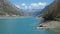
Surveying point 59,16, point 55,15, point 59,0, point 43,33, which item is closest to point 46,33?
point 43,33

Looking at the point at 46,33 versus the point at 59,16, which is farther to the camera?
the point at 59,16

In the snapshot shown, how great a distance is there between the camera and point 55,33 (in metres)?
50.5

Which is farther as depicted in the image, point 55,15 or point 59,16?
point 55,15

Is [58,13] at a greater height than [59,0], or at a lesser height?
lesser

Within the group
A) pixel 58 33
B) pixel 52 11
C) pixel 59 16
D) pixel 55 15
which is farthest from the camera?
pixel 52 11

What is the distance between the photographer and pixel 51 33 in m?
51.1

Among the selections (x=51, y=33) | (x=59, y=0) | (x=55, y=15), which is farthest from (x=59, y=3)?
(x=51, y=33)

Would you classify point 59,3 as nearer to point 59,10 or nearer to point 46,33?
point 59,10

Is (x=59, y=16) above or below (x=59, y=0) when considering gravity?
below

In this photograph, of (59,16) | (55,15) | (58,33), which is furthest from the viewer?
(55,15)

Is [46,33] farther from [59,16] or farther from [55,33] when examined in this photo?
[59,16]

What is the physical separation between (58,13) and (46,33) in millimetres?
43591

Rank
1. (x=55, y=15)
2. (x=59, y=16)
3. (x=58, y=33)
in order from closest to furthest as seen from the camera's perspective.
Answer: (x=58, y=33) < (x=59, y=16) < (x=55, y=15)

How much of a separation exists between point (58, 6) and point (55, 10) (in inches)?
129
